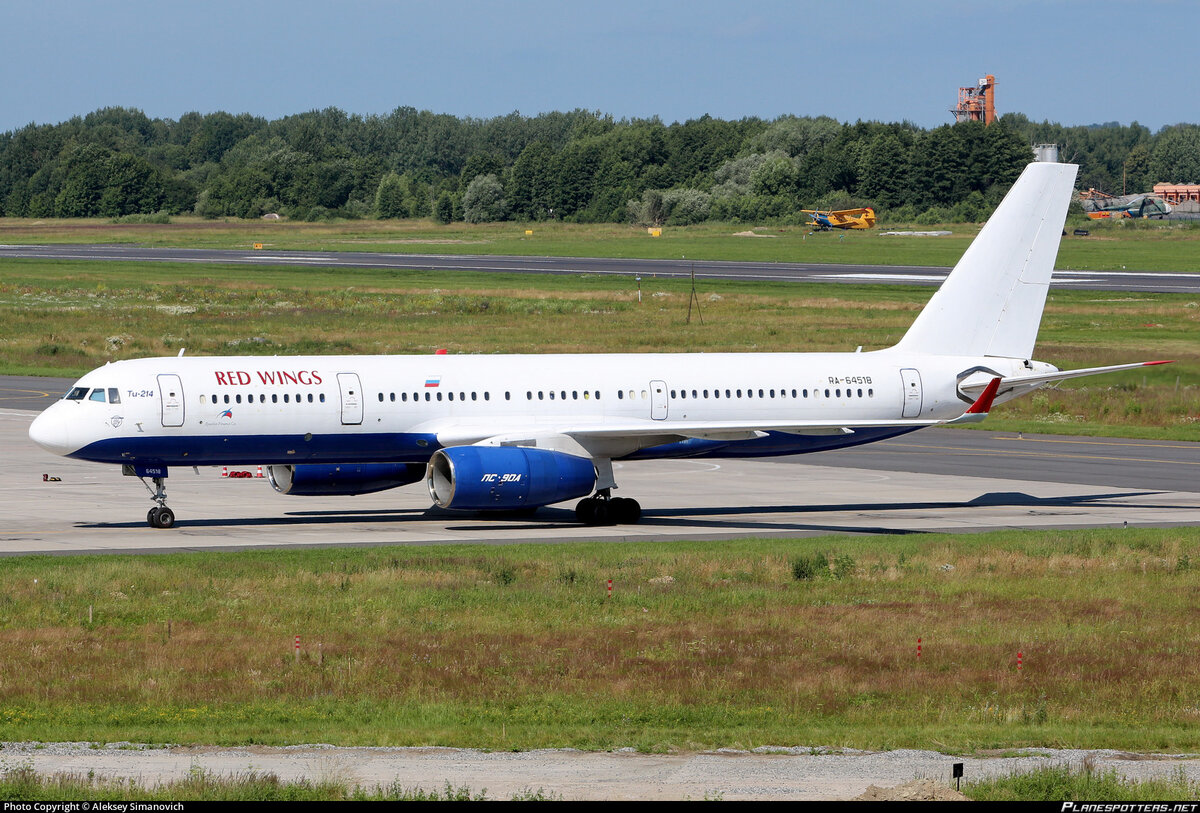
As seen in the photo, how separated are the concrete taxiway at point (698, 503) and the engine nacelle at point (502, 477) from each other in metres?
1.10

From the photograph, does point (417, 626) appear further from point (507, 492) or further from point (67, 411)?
point (67, 411)

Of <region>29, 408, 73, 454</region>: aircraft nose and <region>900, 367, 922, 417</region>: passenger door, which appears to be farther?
<region>900, 367, 922, 417</region>: passenger door

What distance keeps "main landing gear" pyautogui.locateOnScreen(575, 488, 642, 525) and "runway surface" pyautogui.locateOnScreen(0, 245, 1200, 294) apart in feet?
280

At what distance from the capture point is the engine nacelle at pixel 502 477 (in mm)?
39281

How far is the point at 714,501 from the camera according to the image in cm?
4769

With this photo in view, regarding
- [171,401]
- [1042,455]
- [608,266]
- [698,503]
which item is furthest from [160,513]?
[608,266]

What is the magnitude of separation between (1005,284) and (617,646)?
87.0 ft

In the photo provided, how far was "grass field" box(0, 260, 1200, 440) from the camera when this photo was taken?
73.1 metres

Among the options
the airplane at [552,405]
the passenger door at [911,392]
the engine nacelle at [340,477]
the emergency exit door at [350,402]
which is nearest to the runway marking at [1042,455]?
the airplane at [552,405]

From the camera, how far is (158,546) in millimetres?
37625

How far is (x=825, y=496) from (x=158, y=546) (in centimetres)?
2111

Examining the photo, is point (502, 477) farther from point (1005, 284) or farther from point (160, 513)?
point (1005, 284)

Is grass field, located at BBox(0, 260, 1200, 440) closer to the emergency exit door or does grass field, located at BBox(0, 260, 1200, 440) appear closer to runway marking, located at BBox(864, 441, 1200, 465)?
runway marking, located at BBox(864, 441, 1200, 465)

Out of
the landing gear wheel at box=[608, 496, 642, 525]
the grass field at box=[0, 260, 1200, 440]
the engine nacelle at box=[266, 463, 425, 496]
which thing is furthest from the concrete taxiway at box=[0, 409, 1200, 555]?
the grass field at box=[0, 260, 1200, 440]
